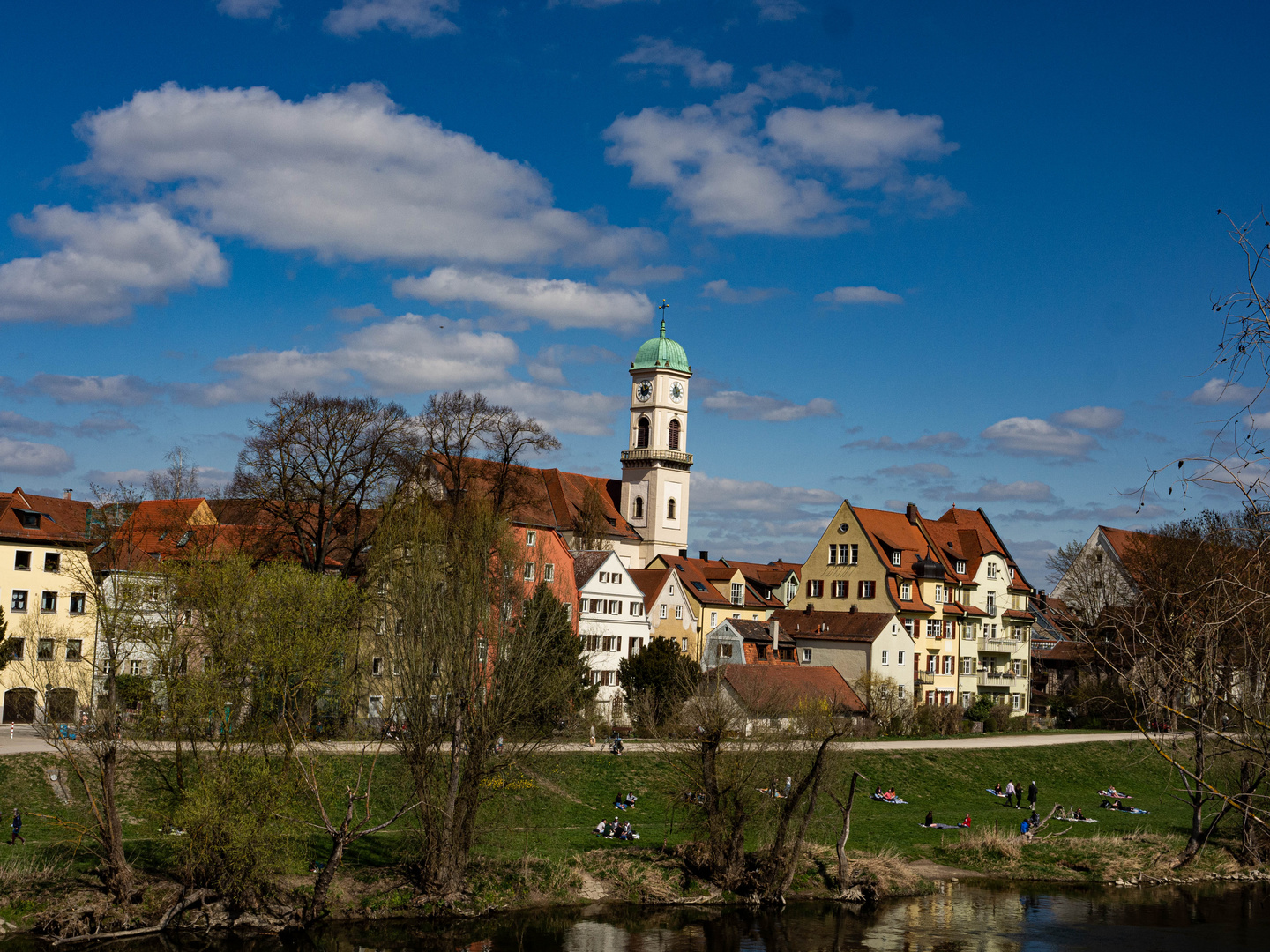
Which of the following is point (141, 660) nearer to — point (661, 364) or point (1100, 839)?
point (1100, 839)

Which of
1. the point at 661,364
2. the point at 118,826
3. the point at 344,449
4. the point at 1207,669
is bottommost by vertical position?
the point at 118,826

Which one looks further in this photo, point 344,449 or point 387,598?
point 344,449

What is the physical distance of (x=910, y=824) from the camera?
4912 cm

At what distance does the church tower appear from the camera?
106938mm

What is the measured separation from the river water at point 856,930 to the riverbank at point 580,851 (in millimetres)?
1024

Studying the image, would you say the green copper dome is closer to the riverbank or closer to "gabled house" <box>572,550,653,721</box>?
"gabled house" <box>572,550,653,721</box>

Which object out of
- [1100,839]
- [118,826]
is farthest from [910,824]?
[118,826]

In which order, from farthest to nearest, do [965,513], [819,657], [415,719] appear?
1. [965,513]
2. [819,657]
3. [415,719]

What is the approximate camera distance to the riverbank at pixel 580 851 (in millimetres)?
32500

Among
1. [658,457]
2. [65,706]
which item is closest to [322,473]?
[65,706]

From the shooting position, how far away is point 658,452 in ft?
355

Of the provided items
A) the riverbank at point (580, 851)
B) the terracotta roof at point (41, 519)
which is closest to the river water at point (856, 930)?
the riverbank at point (580, 851)

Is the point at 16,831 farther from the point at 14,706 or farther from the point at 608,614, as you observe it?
the point at 608,614

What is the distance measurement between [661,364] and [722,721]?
3029 inches
